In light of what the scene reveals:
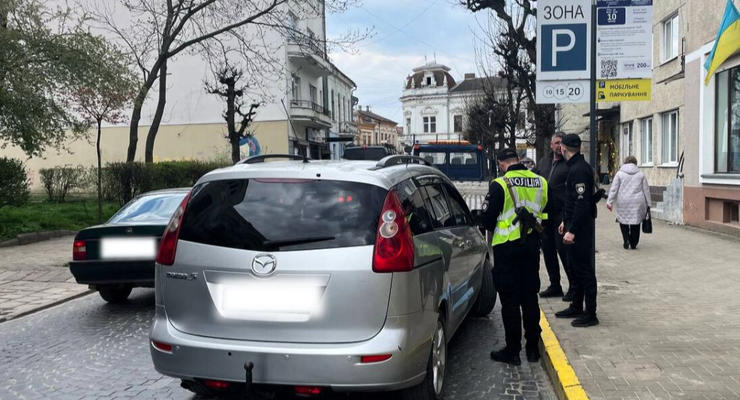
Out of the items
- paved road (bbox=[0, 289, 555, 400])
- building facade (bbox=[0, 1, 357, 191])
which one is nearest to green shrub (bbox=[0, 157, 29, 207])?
paved road (bbox=[0, 289, 555, 400])

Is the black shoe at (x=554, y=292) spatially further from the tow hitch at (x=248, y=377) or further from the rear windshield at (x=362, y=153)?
the rear windshield at (x=362, y=153)

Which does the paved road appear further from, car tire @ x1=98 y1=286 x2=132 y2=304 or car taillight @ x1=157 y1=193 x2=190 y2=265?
car taillight @ x1=157 y1=193 x2=190 y2=265

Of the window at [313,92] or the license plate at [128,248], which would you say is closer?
the license plate at [128,248]

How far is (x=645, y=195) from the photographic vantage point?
11.1m

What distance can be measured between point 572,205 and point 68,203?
18.8 metres

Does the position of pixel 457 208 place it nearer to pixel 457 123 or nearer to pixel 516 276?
pixel 516 276

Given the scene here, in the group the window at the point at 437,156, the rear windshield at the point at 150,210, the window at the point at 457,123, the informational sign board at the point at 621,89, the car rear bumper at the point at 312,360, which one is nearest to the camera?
the car rear bumper at the point at 312,360

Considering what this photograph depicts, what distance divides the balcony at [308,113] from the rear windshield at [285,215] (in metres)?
33.2

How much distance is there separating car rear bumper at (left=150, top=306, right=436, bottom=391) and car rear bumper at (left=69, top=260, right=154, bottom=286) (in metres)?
3.58

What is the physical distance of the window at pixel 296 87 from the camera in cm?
3781

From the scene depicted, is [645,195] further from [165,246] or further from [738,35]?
[165,246]

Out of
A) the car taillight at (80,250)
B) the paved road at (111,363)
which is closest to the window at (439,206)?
→ the paved road at (111,363)

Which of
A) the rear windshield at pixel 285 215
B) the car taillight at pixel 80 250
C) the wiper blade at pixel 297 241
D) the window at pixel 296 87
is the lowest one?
the car taillight at pixel 80 250

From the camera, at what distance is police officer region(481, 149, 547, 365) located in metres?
4.88
